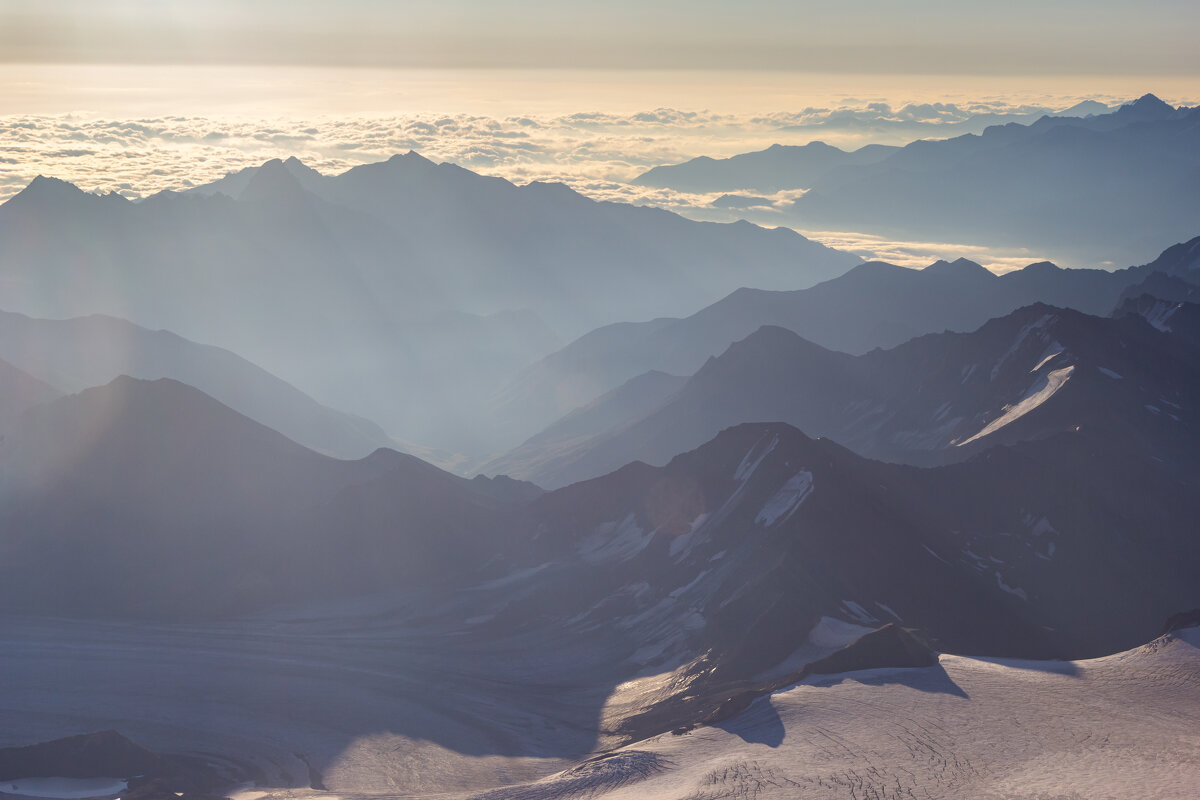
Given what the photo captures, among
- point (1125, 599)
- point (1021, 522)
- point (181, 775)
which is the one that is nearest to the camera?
point (181, 775)

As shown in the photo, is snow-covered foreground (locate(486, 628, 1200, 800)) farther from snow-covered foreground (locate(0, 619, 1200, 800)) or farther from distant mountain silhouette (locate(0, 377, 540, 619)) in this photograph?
distant mountain silhouette (locate(0, 377, 540, 619))

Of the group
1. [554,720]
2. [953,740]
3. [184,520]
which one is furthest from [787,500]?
[184,520]

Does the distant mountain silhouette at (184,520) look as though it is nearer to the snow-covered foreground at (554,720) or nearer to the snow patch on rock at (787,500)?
the snow-covered foreground at (554,720)

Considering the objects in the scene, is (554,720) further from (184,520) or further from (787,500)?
(184,520)

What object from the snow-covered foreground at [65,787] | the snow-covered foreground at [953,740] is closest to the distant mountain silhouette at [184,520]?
the snow-covered foreground at [65,787]

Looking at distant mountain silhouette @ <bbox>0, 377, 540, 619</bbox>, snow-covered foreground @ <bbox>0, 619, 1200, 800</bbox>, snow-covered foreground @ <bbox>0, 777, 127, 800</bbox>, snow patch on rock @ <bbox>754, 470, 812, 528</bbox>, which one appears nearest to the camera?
snow-covered foreground @ <bbox>0, 619, 1200, 800</bbox>

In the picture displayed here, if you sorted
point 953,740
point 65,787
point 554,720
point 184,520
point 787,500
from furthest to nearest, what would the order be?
point 184,520, point 787,500, point 554,720, point 65,787, point 953,740

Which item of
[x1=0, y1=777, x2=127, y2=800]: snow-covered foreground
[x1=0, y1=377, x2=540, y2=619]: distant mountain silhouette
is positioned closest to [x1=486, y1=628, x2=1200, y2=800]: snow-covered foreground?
[x1=0, y1=777, x2=127, y2=800]: snow-covered foreground

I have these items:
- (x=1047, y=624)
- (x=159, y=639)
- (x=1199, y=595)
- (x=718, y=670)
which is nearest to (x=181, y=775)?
(x=159, y=639)

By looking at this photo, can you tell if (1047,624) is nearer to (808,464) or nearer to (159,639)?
(808,464)
